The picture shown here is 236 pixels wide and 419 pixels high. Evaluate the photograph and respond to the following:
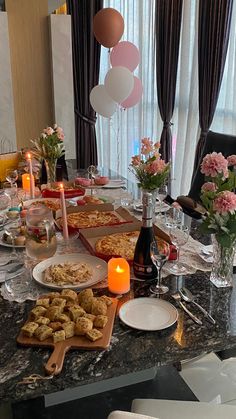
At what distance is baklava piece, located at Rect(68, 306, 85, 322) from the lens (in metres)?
0.96

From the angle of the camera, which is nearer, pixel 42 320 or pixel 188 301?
pixel 42 320

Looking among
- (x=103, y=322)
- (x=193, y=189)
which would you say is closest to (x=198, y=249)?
(x=103, y=322)

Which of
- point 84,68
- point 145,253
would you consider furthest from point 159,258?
point 84,68

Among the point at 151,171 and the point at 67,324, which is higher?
the point at 151,171

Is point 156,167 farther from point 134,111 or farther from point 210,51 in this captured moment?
point 134,111

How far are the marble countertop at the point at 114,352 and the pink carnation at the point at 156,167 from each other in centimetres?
69

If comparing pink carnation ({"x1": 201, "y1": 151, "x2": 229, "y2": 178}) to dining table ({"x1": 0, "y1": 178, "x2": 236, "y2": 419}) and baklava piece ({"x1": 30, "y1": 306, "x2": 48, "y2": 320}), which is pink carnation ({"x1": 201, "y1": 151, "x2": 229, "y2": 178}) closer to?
dining table ({"x1": 0, "y1": 178, "x2": 236, "y2": 419})

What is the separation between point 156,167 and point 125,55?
2171 millimetres

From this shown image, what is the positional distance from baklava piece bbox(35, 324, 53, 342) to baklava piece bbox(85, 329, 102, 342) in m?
0.09

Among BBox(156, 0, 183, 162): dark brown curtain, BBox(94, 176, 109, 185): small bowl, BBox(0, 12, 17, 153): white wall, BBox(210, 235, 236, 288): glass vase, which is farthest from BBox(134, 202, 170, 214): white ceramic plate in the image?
BBox(0, 12, 17, 153): white wall

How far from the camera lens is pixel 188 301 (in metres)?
1.08

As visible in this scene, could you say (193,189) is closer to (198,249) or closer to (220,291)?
(198,249)

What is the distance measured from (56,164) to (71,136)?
1.82 m

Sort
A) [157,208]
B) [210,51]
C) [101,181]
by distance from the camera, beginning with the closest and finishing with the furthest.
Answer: [157,208], [101,181], [210,51]
